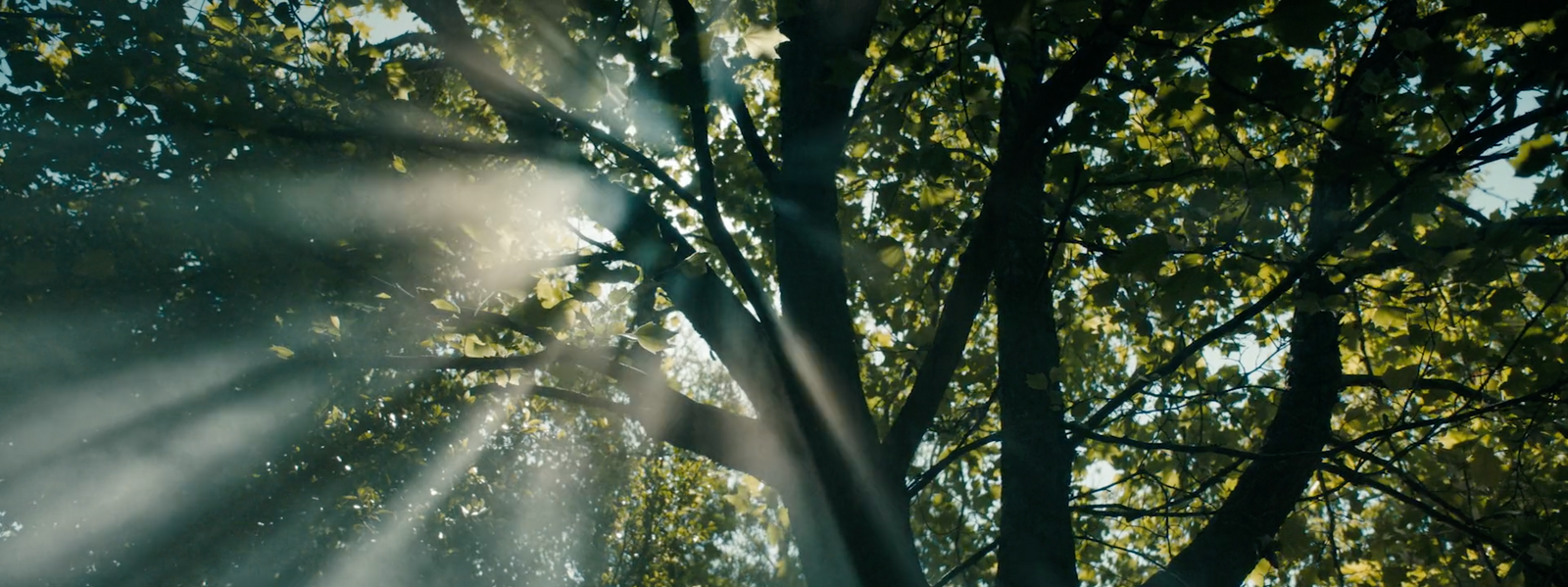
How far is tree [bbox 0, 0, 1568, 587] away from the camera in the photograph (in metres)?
3.67

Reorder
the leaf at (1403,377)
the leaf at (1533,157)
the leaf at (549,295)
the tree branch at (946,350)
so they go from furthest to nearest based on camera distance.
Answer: the tree branch at (946,350), the leaf at (549,295), the leaf at (1403,377), the leaf at (1533,157)

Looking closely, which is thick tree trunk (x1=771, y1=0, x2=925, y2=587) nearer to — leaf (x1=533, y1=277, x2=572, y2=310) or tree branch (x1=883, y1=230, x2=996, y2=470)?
tree branch (x1=883, y1=230, x2=996, y2=470)

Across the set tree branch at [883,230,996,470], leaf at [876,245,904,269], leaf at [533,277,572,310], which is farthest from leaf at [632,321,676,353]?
leaf at [876,245,904,269]

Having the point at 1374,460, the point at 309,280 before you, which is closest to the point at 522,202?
the point at 309,280

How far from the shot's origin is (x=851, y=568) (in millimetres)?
3684

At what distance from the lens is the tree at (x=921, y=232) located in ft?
12.0

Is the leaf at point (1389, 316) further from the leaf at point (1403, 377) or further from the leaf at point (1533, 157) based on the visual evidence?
the leaf at point (1533, 157)

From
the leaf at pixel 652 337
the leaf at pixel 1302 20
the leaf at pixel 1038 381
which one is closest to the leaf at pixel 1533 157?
the leaf at pixel 1302 20

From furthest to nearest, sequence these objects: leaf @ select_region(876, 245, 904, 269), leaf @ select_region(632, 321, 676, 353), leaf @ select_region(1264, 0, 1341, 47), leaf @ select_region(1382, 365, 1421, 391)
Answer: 1. leaf @ select_region(876, 245, 904, 269)
2. leaf @ select_region(1382, 365, 1421, 391)
3. leaf @ select_region(632, 321, 676, 353)
4. leaf @ select_region(1264, 0, 1341, 47)

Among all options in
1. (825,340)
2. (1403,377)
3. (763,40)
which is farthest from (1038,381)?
(763,40)

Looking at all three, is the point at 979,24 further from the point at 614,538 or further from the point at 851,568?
the point at 614,538

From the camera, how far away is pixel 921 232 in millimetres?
5445

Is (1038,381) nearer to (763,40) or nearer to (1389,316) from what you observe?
(1389,316)

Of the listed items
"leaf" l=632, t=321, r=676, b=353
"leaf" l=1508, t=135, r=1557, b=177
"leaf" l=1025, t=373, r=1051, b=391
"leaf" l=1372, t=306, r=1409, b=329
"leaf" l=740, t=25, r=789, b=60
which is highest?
"leaf" l=740, t=25, r=789, b=60
